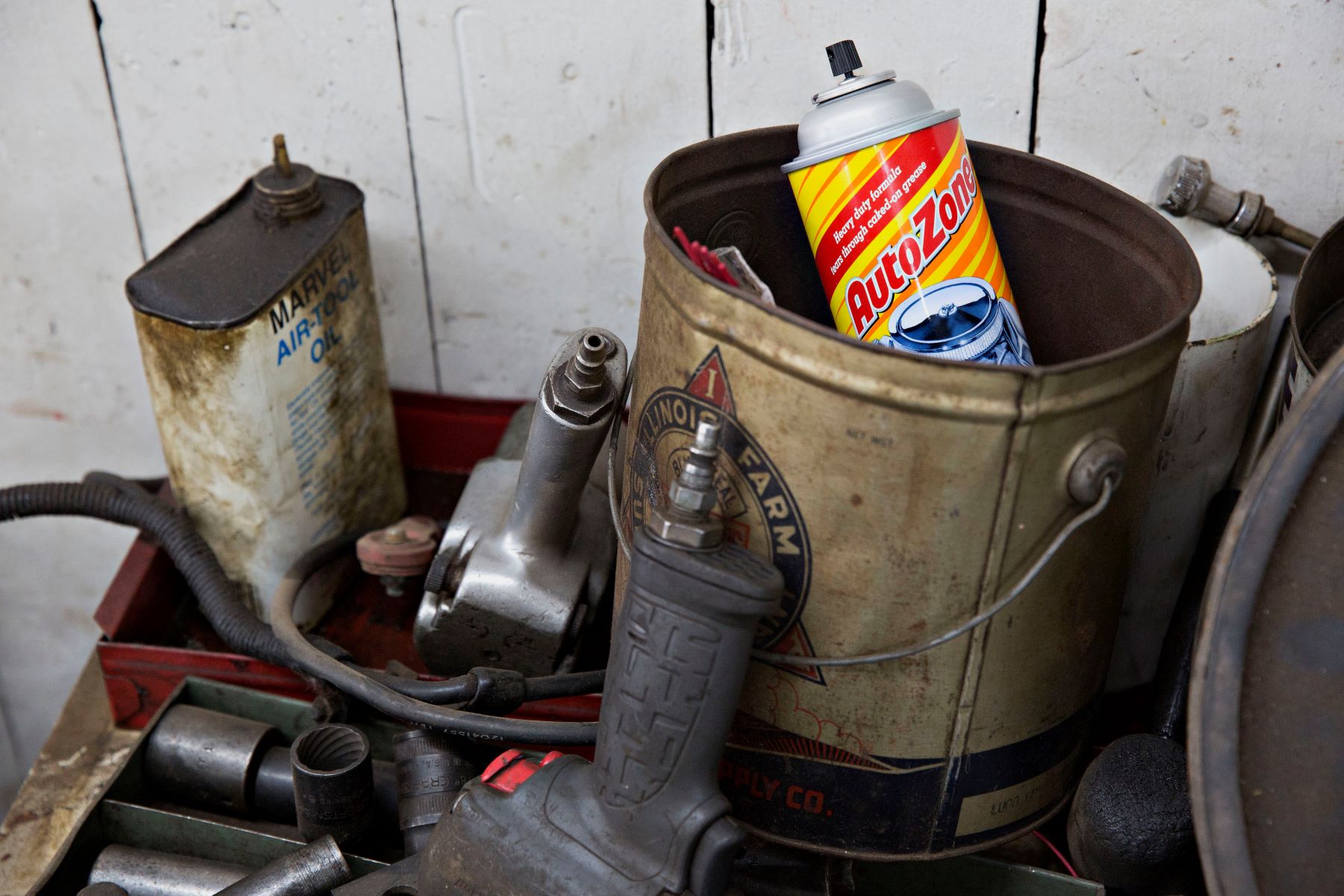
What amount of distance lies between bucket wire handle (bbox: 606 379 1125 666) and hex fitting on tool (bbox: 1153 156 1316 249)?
0.39 metres

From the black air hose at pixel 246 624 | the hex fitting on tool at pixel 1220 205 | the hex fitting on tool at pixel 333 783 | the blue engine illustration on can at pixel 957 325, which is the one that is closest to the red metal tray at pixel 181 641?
the black air hose at pixel 246 624

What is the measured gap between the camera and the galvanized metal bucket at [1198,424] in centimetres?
78

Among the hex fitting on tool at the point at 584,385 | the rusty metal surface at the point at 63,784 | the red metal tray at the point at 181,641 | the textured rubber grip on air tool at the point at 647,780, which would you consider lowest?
the rusty metal surface at the point at 63,784

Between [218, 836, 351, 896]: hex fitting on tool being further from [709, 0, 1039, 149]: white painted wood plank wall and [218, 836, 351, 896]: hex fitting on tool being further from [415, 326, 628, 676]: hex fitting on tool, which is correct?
[709, 0, 1039, 149]: white painted wood plank wall

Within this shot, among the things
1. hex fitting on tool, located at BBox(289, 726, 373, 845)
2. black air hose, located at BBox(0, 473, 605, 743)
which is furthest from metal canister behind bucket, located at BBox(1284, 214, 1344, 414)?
hex fitting on tool, located at BBox(289, 726, 373, 845)

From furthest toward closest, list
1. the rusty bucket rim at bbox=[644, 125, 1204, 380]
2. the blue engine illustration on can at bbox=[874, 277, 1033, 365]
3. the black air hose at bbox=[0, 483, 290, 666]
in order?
the black air hose at bbox=[0, 483, 290, 666]
the blue engine illustration on can at bbox=[874, 277, 1033, 365]
the rusty bucket rim at bbox=[644, 125, 1204, 380]

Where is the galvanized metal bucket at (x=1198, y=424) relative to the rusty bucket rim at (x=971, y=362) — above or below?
below

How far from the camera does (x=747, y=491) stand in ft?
1.96

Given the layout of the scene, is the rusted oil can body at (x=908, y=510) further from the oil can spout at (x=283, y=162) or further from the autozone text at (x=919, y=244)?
the oil can spout at (x=283, y=162)

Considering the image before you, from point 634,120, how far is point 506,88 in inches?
4.7

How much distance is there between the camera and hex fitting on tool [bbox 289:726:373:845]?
741 millimetres

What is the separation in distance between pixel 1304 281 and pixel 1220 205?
128mm

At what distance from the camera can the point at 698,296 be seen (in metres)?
0.58

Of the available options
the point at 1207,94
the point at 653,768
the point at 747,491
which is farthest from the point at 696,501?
the point at 1207,94
